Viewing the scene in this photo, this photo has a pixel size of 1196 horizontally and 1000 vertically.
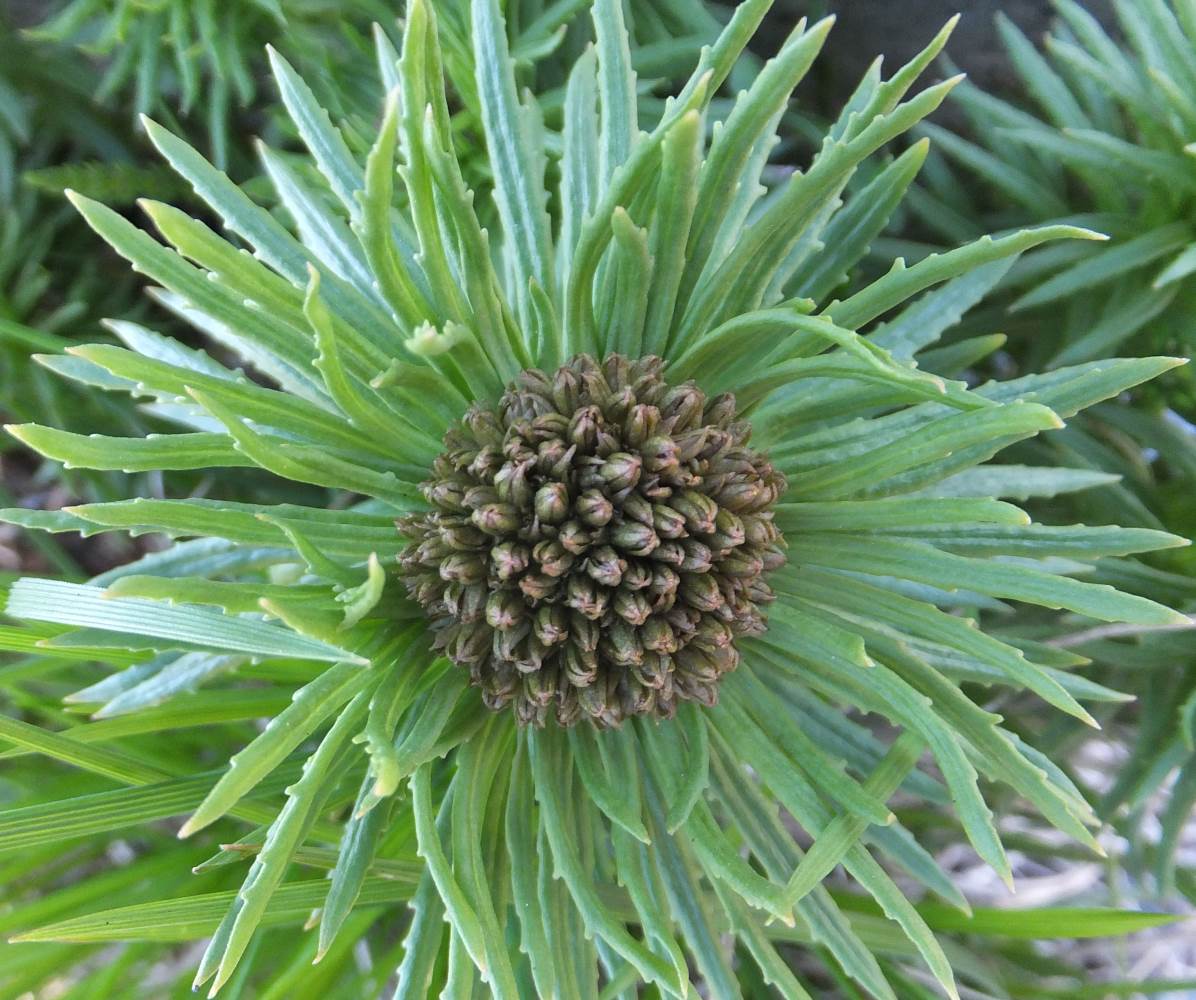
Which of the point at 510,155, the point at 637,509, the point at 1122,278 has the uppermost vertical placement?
the point at 1122,278

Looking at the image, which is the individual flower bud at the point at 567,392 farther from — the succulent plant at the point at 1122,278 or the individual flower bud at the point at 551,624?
the succulent plant at the point at 1122,278

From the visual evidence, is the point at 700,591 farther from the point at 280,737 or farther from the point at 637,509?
the point at 280,737

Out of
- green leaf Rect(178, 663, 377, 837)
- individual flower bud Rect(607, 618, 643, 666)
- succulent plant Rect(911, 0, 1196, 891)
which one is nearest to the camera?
green leaf Rect(178, 663, 377, 837)

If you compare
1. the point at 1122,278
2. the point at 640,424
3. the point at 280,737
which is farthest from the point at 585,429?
the point at 1122,278

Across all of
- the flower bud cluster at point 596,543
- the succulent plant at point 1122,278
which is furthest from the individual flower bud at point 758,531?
the succulent plant at point 1122,278

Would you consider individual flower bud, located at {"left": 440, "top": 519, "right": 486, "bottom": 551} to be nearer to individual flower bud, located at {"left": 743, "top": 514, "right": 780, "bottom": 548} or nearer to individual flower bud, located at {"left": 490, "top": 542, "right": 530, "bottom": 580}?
individual flower bud, located at {"left": 490, "top": 542, "right": 530, "bottom": 580}

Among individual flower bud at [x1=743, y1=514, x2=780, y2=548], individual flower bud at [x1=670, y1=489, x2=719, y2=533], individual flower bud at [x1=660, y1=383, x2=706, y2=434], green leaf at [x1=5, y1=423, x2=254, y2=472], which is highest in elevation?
individual flower bud at [x1=660, y1=383, x2=706, y2=434]

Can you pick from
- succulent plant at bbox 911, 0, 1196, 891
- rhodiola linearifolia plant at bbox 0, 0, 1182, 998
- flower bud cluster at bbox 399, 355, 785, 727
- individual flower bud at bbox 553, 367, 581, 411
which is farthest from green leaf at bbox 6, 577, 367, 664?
succulent plant at bbox 911, 0, 1196, 891

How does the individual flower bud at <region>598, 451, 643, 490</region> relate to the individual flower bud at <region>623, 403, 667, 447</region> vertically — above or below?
below

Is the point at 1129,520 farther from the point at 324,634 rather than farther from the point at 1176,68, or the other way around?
the point at 324,634
